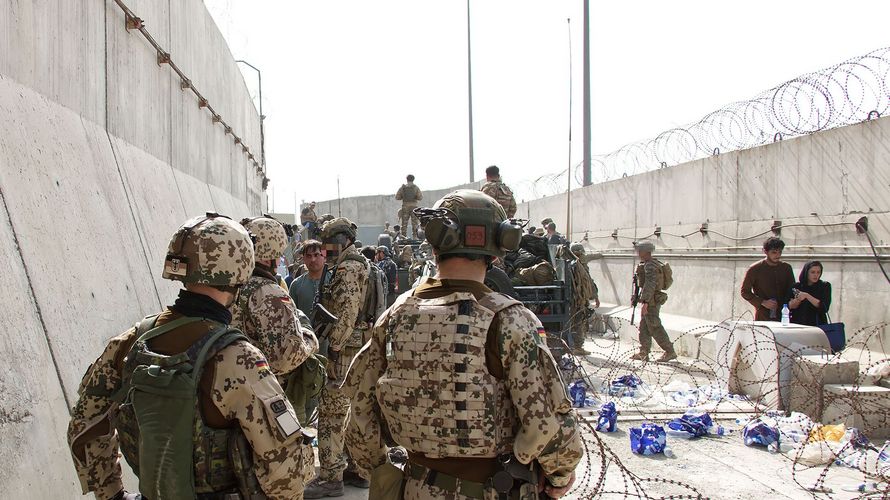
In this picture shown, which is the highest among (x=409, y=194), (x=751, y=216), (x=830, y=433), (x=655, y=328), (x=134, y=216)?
(x=409, y=194)

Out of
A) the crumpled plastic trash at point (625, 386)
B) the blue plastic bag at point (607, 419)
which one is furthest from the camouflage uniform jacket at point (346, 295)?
the crumpled plastic trash at point (625, 386)

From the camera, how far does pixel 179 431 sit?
2.04m

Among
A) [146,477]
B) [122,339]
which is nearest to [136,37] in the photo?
[122,339]

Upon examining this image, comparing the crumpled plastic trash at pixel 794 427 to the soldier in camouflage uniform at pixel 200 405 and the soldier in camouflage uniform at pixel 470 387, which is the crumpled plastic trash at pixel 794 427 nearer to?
the soldier in camouflage uniform at pixel 470 387

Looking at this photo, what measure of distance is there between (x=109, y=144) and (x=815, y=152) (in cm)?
933

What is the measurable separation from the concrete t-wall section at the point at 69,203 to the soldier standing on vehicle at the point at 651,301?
20.8 ft

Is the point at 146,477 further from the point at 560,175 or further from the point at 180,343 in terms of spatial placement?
the point at 560,175

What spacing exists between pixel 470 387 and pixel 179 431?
912mm

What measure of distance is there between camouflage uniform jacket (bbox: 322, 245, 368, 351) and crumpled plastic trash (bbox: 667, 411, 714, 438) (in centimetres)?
326

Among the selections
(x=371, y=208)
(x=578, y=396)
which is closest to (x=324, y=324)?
(x=578, y=396)

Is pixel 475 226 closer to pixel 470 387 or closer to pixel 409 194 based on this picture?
pixel 470 387

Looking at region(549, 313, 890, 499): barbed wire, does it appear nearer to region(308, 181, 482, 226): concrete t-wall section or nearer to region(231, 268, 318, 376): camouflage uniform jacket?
region(231, 268, 318, 376): camouflage uniform jacket

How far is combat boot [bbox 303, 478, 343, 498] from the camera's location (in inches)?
184

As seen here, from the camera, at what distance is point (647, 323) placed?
33.1 feet
